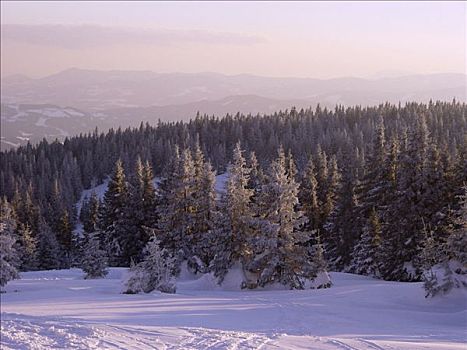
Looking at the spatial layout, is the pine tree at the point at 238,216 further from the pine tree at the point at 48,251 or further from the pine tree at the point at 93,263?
the pine tree at the point at 48,251

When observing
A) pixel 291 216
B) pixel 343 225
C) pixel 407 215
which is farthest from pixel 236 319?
pixel 343 225

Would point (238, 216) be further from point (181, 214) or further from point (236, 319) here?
point (236, 319)

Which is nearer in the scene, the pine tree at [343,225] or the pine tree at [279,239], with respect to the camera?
the pine tree at [279,239]

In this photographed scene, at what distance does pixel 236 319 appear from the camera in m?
17.7

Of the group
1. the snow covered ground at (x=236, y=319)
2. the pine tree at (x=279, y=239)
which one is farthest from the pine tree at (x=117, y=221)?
the pine tree at (x=279, y=239)

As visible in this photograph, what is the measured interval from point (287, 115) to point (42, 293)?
149552 millimetres

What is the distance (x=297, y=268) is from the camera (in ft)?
89.2

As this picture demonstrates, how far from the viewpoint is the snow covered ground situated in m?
13.5

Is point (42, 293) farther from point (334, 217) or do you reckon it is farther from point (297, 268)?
point (334, 217)

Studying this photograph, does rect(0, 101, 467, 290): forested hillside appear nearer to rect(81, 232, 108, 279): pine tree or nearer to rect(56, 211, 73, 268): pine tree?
rect(56, 211, 73, 268): pine tree

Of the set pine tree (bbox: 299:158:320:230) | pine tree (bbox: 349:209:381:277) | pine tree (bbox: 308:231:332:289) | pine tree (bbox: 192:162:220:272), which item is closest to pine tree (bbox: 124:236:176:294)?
pine tree (bbox: 308:231:332:289)

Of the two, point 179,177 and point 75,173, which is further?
point 75,173

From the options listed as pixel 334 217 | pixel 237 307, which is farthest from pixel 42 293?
pixel 334 217

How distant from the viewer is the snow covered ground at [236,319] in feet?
44.2
